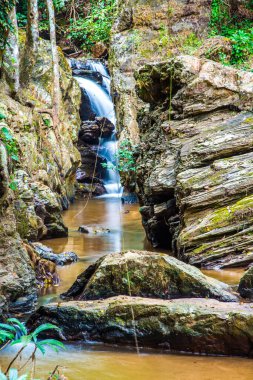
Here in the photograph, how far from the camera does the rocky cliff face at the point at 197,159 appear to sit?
8023 millimetres

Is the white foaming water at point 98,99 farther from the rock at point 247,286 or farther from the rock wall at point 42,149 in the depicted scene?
the rock at point 247,286

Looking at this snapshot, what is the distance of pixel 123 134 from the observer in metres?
18.2

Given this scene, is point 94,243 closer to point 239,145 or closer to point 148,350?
point 239,145

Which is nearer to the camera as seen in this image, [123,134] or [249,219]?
[249,219]

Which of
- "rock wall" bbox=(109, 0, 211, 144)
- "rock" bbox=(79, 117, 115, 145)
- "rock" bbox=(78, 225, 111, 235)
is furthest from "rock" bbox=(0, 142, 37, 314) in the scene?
"rock" bbox=(79, 117, 115, 145)

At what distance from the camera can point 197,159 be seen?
8.71m

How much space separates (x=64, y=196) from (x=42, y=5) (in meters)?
11.9

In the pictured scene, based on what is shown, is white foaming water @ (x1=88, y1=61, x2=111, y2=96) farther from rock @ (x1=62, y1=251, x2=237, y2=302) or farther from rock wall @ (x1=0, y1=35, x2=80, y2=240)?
rock @ (x1=62, y1=251, x2=237, y2=302)

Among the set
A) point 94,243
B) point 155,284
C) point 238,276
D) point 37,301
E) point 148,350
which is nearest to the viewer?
point 148,350

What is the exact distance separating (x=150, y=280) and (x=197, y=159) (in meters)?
3.34

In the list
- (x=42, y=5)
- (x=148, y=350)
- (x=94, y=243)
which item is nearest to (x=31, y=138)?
(x=94, y=243)

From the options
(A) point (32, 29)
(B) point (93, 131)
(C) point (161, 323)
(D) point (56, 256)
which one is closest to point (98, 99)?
(B) point (93, 131)

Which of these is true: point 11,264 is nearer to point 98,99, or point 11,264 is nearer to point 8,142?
point 8,142

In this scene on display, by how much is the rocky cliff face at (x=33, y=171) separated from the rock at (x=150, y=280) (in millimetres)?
954
